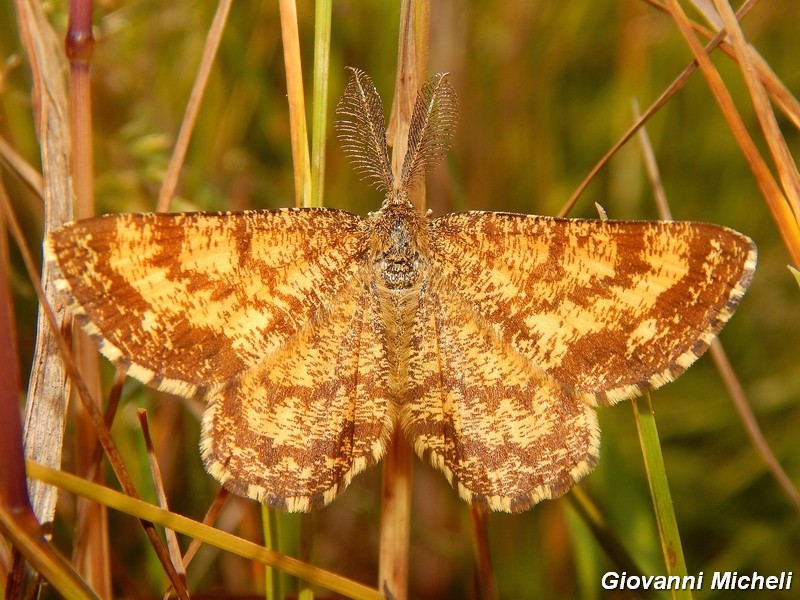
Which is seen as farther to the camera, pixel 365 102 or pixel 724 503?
pixel 724 503

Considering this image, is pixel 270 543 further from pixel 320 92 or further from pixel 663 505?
pixel 320 92

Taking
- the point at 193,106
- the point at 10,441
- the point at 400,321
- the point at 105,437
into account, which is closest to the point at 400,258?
the point at 400,321

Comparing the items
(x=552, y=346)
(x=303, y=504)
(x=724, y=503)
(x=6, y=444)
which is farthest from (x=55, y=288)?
(x=724, y=503)

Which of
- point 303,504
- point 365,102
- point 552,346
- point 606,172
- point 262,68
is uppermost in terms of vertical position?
point 262,68

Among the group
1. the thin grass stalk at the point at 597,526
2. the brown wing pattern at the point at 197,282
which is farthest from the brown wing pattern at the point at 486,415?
the brown wing pattern at the point at 197,282

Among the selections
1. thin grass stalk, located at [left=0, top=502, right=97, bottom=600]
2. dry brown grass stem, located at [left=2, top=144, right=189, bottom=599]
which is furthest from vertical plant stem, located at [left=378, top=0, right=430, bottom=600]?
thin grass stalk, located at [left=0, top=502, right=97, bottom=600]

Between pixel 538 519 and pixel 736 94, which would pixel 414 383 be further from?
pixel 736 94

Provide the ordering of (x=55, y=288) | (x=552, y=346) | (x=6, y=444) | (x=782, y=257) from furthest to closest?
1. (x=782, y=257)
2. (x=552, y=346)
3. (x=55, y=288)
4. (x=6, y=444)
